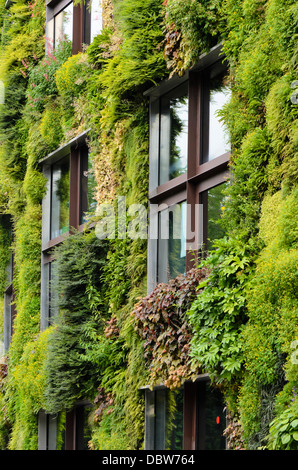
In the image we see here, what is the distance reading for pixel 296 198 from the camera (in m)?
9.01

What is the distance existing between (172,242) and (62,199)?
16.8 feet

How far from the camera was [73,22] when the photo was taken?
16750 millimetres

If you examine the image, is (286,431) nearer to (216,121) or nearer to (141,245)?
(216,121)

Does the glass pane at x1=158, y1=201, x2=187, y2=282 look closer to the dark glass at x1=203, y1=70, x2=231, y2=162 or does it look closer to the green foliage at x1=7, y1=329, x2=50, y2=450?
the dark glass at x1=203, y1=70, x2=231, y2=162

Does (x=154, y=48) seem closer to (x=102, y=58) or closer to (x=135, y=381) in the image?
(x=102, y=58)

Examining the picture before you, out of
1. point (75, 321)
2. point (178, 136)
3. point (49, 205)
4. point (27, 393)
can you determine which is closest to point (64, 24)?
point (49, 205)

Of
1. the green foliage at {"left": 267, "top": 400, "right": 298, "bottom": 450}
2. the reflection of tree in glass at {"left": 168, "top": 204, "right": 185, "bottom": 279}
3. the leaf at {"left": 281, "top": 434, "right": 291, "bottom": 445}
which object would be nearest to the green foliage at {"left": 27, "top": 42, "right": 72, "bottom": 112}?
the reflection of tree in glass at {"left": 168, "top": 204, "right": 185, "bottom": 279}

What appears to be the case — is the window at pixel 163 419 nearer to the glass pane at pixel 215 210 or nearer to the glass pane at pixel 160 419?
the glass pane at pixel 160 419

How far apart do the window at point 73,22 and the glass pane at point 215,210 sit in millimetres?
5078

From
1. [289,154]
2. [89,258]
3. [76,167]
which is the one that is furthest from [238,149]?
[76,167]

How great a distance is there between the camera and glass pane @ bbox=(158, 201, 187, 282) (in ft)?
40.2

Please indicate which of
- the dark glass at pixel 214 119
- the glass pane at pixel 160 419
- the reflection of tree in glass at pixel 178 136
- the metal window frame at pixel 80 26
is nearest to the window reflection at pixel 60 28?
the metal window frame at pixel 80 26

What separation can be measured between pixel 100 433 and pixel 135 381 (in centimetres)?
131

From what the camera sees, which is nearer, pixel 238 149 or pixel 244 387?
pixel 244 387
